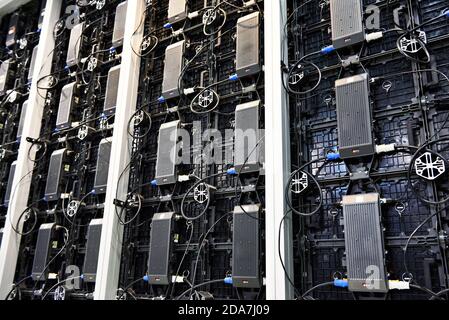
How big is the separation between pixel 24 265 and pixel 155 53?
2.32 m

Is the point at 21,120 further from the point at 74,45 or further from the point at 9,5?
the point at 9,5

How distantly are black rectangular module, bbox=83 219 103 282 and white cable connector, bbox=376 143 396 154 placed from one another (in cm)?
215

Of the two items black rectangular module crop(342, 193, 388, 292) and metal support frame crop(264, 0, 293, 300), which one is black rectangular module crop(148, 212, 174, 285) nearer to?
metal support frame crop(264, 0, 293, 300)

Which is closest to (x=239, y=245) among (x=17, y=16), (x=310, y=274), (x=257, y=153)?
(x=310, y=274)

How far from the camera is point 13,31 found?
473cm

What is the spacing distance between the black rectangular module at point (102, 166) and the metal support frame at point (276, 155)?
153 cm

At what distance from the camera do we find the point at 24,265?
3.47m

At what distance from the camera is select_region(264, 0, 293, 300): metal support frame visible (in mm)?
2107

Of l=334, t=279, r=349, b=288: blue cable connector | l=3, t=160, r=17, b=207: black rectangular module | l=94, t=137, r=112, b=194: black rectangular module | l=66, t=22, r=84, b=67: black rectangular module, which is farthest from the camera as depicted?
l=66, t=22, r=84, b=67: black rectangular module

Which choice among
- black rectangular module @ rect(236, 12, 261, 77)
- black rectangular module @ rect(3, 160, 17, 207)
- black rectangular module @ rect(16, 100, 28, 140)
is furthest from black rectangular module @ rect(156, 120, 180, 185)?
black rectangular module @ rect(16, 100, 28, 140)

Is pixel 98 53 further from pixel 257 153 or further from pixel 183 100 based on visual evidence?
pixel 257 153

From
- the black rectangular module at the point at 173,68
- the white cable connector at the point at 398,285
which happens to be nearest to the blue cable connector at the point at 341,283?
the white cable connector at the point at 398,285

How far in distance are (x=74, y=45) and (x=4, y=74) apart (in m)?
1.28

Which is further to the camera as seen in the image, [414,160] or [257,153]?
[257,153]
